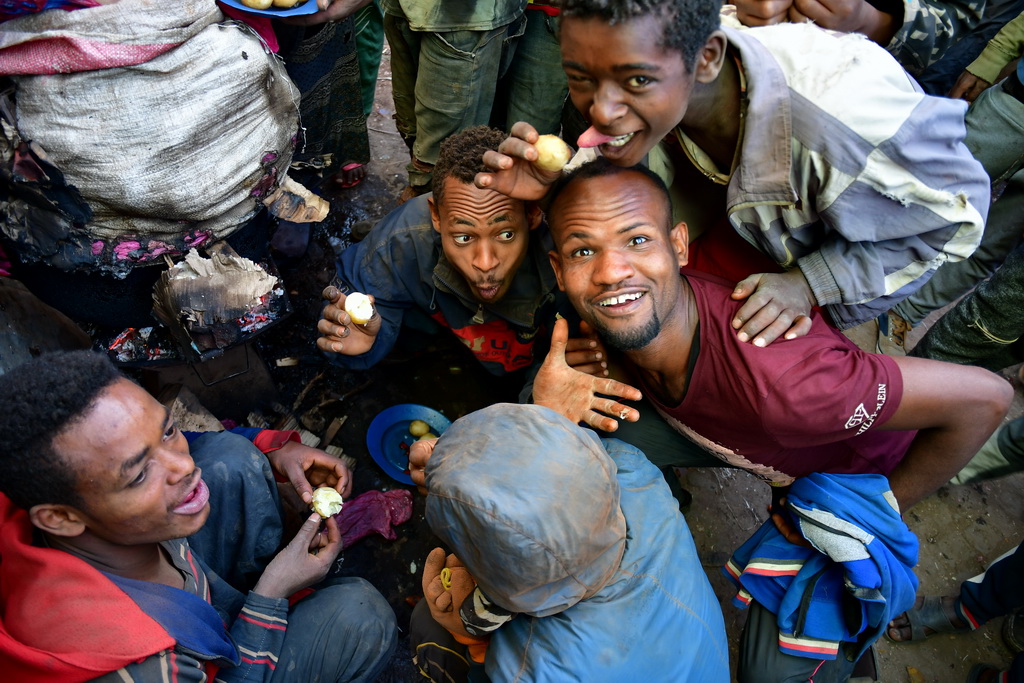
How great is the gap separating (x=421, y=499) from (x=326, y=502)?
2.68 ft

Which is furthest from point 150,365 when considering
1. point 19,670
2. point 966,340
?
point 966,340

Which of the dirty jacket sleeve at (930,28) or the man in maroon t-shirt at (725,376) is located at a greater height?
the dirty jacket sleeve at (930,28)

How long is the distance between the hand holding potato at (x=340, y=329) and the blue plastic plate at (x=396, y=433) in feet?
1.56

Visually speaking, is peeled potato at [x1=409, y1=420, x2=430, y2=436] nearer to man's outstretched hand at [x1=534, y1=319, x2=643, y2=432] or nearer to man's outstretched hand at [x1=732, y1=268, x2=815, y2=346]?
man's outstretched hand at [x1=534, y1=319, x2=643, y2=432]

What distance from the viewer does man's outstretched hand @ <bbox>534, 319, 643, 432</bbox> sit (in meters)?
2.23

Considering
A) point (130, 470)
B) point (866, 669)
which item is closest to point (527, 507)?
point (130, 470)

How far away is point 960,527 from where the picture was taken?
321 centimetres

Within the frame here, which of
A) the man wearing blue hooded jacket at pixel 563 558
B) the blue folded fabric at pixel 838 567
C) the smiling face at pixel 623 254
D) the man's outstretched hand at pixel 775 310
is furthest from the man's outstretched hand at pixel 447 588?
the man's outstretched hand at pixel 775 310

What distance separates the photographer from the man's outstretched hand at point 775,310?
6.91ft

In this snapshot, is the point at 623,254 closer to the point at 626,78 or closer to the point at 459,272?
the point at 626,78

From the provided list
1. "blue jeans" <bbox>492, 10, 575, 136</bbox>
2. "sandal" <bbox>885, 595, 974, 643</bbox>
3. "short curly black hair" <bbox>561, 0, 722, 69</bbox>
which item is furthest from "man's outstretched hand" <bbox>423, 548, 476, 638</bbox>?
"blue jeans" <bbox>492, 10, 575, 136</bbox>

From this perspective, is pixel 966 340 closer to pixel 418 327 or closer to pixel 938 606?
pixel 938 606

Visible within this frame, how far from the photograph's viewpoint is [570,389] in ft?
7.50

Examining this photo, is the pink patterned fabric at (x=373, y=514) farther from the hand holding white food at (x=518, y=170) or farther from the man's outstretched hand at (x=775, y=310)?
the man's outstretched hand at (x=775, y=310)
